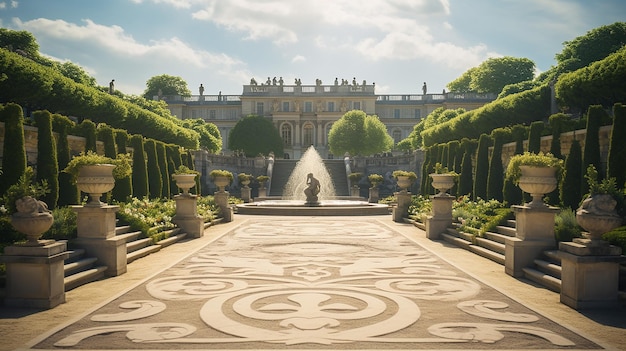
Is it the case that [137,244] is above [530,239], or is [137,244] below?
below

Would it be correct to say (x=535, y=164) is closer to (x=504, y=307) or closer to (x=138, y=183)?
(x=504, y=307)

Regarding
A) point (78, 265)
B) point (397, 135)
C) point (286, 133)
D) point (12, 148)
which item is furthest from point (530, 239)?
point (397, 135)

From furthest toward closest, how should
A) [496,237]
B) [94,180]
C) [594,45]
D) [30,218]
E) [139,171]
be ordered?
[594,45] → [139,171] → [496,237] → [94,180] → [30,218]

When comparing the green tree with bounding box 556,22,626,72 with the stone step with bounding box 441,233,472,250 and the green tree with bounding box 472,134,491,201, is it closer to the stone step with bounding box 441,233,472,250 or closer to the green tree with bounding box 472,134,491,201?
the green tree with bounding box 472,134,491,201

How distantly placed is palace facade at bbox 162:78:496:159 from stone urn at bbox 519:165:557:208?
77.1m

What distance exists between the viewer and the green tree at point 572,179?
596 inches

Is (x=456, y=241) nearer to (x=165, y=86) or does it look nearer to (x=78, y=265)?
(x=78, y=265)

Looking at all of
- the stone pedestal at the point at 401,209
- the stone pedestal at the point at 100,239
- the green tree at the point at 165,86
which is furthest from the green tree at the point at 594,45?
the green tree at the point at 165,86

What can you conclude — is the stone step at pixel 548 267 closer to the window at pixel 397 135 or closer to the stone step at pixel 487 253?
the stone step at pixel 487 253

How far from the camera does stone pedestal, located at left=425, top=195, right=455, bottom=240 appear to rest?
1600cm

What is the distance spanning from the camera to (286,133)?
8975cm

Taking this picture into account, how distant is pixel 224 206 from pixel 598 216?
683 inches

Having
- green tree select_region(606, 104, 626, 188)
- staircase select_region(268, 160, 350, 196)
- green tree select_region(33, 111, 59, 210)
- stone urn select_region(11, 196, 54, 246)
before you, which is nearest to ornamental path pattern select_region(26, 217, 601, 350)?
stone urn select_region(11, 196, 54, 246)

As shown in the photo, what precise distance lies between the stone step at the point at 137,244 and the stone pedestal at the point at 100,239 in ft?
6.32
